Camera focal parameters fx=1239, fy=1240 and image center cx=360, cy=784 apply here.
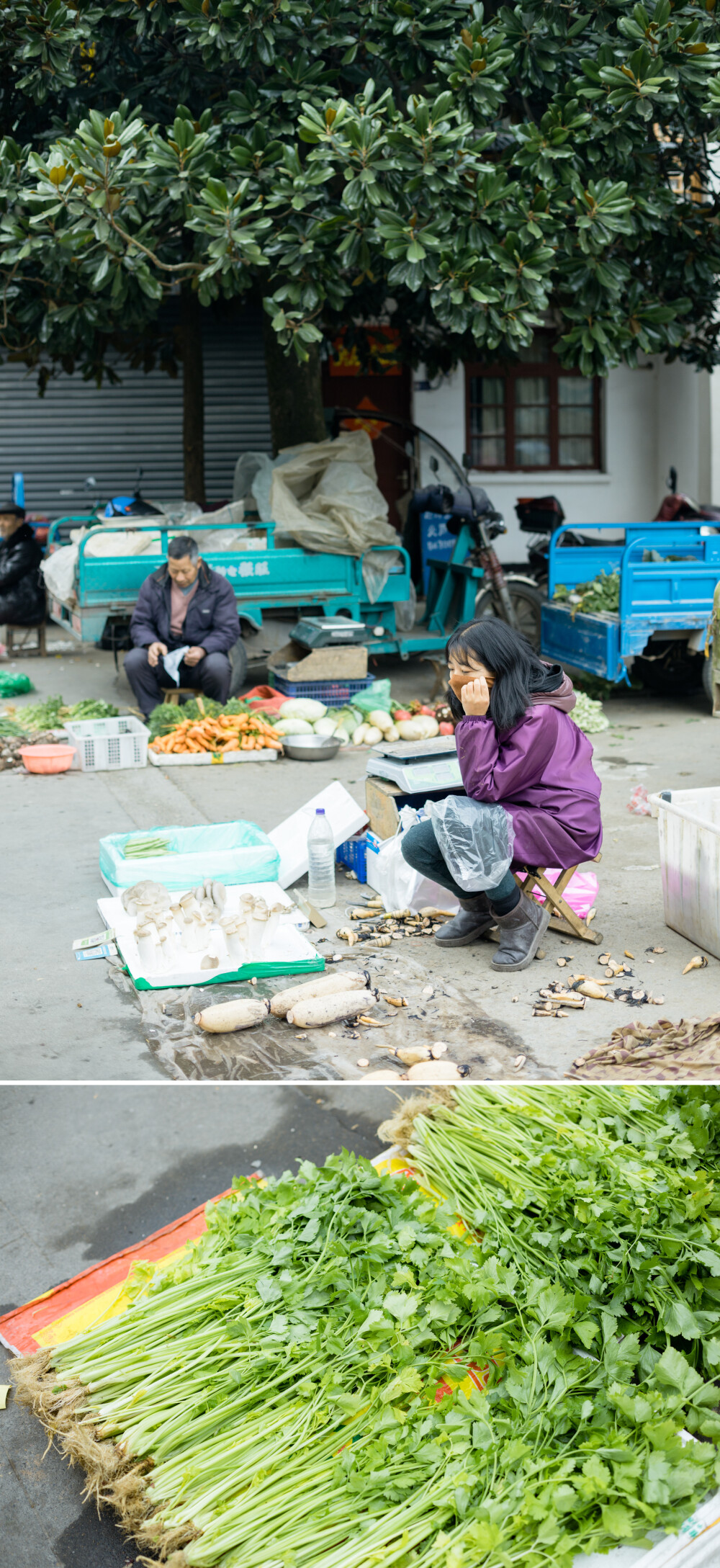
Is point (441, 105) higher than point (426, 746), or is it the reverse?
point (441, 105)

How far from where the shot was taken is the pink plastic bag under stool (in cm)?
424

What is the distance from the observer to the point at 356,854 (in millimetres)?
4809

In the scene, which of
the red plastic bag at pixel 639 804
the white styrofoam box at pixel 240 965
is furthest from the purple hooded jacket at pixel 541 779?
the red plastic bag at pixel 639 804

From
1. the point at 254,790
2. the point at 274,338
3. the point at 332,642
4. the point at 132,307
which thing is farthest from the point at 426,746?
the point at 274,338

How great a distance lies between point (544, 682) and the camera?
3.85 meters

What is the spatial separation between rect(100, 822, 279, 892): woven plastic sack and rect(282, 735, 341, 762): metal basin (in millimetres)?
1967

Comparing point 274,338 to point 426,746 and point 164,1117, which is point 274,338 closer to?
point 426,746

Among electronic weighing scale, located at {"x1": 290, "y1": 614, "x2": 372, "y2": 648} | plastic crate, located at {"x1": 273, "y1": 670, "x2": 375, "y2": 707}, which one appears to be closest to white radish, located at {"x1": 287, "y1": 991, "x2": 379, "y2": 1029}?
plastic crate, located at {"x1": 273, "y1": 670, "x2": 375, "y2": 707}

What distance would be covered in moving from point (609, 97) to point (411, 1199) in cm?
621

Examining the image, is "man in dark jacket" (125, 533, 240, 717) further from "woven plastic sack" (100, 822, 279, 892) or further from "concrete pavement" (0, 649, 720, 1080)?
"woven plastic sack" (100, 822, 279, 892)

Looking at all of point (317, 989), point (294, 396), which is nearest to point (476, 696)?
point (317, 989)

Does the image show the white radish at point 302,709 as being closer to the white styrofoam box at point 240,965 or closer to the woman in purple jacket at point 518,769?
the white styrofoam box at point 240,965

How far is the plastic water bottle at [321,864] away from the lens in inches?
178

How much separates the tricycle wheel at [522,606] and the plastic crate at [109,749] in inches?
122
